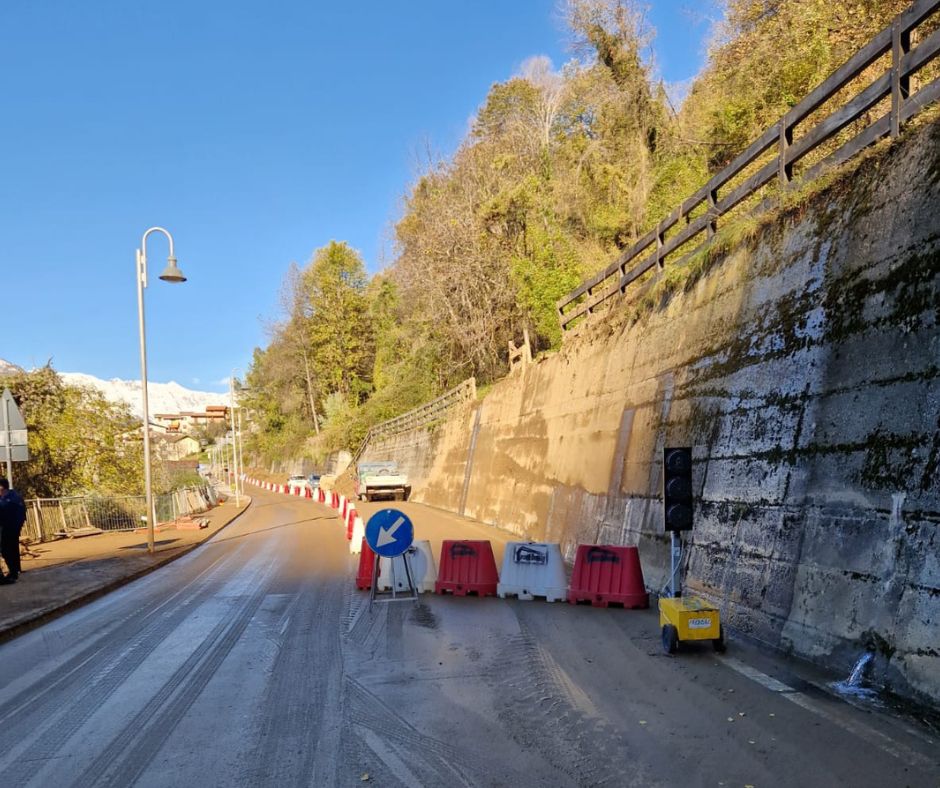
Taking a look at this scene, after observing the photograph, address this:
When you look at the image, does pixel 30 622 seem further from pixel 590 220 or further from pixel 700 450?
pixel 590 220

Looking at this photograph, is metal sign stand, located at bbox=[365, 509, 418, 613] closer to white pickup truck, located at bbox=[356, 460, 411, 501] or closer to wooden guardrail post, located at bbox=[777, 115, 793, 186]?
wooden guardrail post, located at bbox=[777, 115, 793, 186]

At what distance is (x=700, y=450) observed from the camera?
29.9 feet

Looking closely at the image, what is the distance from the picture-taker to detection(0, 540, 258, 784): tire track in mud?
4.39 meters

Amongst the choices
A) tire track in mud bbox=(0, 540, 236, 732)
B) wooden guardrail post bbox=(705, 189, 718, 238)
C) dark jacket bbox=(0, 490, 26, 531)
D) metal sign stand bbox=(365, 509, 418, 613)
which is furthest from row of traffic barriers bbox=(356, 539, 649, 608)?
dark jacket bbox=(0, 490, 26, 531)

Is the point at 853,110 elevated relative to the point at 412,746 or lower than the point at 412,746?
elevated

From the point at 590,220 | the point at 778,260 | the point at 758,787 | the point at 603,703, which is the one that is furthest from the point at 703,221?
the point at 590,220

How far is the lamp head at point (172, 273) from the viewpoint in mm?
16094

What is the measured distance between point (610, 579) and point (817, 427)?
10.2 feet

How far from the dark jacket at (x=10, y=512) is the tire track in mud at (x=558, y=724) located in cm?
963

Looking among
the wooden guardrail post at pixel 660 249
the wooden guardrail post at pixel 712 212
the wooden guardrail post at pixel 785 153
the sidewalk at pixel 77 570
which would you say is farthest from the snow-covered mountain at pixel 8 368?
the wooden guardrail post at pixel 785 153

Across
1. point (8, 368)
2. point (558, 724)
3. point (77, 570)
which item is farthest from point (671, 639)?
point (8, 368)

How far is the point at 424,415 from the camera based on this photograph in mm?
37594

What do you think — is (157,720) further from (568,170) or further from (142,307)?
(568,170)

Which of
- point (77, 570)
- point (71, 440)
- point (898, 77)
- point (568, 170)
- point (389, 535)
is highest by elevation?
point (568, 170)
